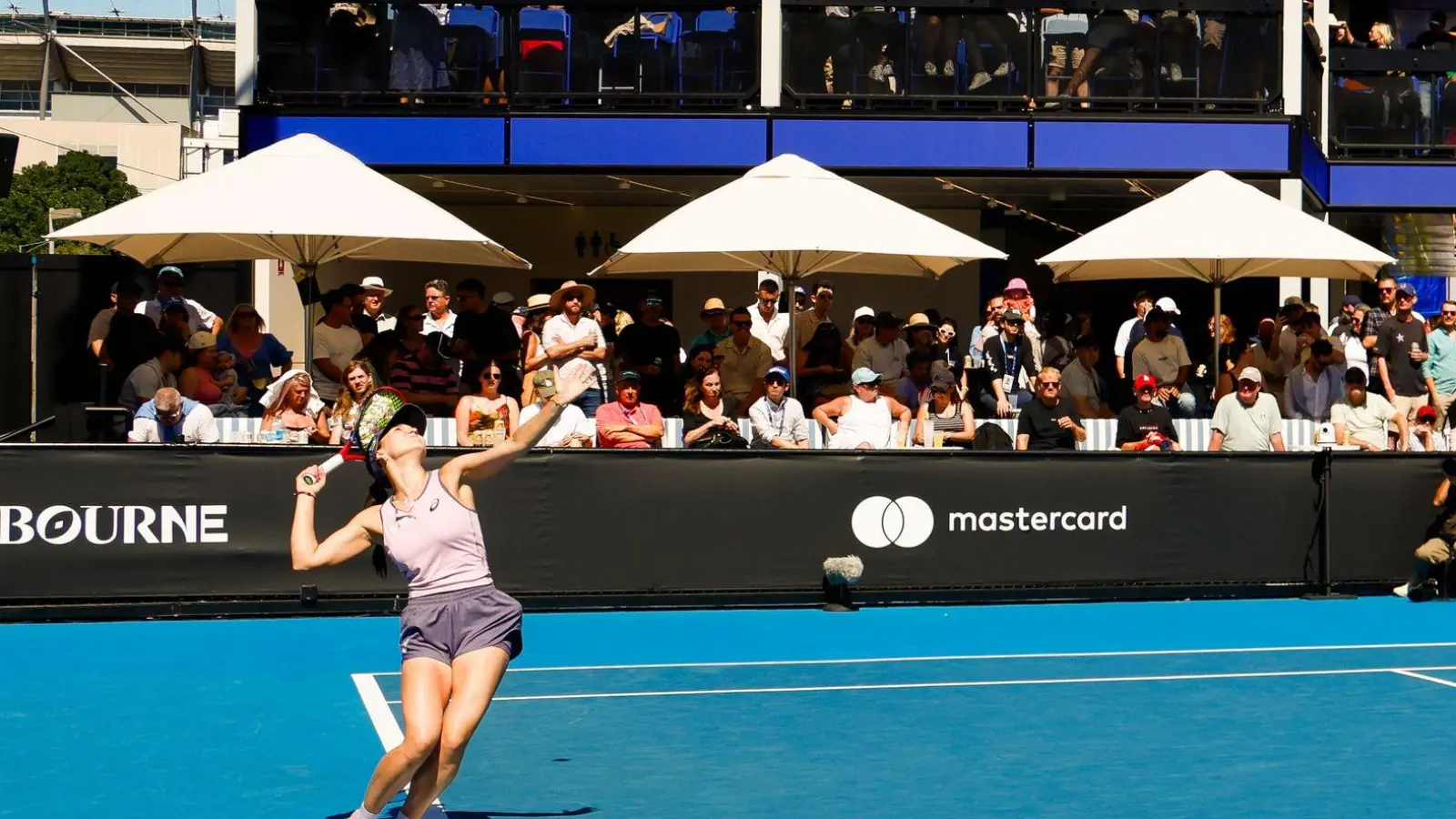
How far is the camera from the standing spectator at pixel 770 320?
18516mm

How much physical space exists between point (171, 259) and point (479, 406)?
3.74 meters

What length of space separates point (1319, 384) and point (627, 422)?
22.0 feet

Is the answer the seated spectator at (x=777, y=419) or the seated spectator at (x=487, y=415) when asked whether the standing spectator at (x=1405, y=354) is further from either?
the seated spectator at (x=487, y=415)

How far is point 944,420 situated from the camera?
53.7ft

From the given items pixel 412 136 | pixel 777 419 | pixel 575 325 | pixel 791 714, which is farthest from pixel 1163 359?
pixel 412 136

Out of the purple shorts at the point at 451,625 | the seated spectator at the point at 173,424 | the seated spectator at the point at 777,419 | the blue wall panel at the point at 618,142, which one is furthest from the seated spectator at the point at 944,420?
the purple shorts at the point at 451,625

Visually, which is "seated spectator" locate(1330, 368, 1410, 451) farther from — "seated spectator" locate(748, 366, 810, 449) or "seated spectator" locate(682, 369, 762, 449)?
"seated spectator" locate(682, 369, 762, 449)

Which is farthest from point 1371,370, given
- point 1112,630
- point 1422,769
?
point 1422,769

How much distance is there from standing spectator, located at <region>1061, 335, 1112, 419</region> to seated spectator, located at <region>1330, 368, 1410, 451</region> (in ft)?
6.88

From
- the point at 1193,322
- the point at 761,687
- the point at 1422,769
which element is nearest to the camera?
the point at 1422,769

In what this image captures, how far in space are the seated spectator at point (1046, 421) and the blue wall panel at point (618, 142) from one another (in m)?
9.91

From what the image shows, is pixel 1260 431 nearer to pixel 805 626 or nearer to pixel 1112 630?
pixel 1112 630

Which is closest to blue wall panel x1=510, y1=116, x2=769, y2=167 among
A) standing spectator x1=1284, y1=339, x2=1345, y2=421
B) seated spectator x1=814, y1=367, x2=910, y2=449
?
standing spectator x1=1284, y1=339, x2=1345, y2=421

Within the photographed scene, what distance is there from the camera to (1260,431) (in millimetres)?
16141
